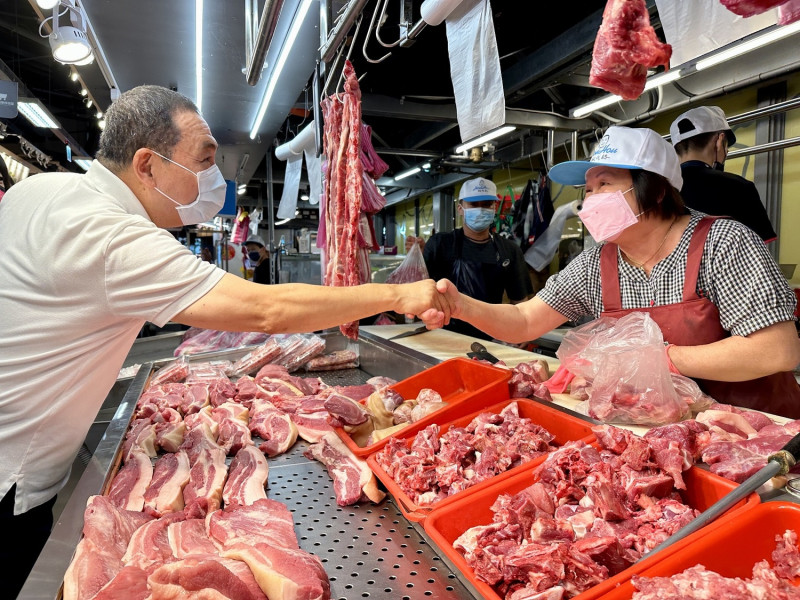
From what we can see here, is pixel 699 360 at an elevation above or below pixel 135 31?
below

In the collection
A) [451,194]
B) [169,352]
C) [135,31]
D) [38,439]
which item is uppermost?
[135,31]

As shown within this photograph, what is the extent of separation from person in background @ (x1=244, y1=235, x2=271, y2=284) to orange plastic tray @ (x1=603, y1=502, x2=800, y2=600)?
358 inches

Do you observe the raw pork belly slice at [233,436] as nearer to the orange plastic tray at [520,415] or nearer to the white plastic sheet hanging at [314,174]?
the orange plastic tray at [520,415]

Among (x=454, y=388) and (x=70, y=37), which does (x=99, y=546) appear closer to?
(x=454, y=388)

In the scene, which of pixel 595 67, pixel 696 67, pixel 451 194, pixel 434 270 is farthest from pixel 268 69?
pixel 451 194

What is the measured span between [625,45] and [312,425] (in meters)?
1.79

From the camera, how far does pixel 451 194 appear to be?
40.2ft

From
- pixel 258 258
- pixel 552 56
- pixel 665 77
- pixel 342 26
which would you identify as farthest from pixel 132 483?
pixel 258 258

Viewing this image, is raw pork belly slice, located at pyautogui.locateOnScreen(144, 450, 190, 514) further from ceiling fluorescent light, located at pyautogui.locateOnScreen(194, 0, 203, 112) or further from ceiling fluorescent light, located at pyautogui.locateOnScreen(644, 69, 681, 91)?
ceiling fluorescent light, located at pyautogui.locateOnScreen(644, 69, 681, 91)

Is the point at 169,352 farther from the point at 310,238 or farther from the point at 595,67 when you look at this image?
the point at 310,238

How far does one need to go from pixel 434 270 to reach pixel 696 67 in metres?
2.98

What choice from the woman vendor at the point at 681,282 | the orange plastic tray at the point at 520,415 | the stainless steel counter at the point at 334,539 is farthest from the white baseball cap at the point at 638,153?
the stainless steel counter at the point at 334,539

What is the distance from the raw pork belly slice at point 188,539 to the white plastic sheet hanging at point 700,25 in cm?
206

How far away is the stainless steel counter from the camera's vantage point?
1.20m
